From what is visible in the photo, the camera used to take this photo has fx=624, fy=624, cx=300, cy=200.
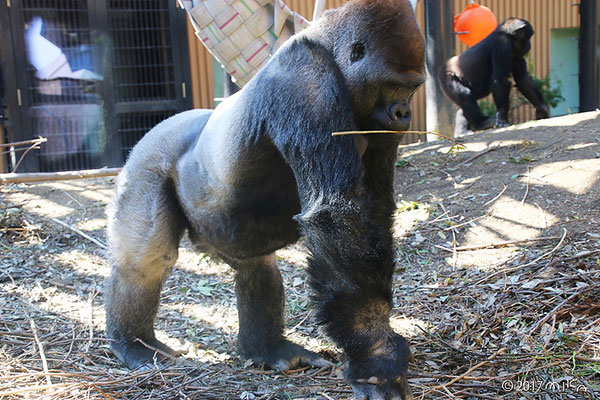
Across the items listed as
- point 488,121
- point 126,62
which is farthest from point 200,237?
point 488,121

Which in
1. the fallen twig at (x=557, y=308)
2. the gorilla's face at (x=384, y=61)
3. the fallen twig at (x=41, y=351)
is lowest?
the fallen twig at (x=41, y=351)

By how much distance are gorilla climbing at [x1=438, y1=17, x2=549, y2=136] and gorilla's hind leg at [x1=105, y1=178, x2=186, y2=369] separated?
6326 mm

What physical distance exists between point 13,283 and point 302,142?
112 inches

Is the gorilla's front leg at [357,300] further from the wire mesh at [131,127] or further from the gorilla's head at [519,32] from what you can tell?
the gorilla's head at [519,32]

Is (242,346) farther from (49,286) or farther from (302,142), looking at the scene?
(49,286)

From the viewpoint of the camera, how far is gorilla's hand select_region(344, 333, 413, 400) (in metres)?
2.21

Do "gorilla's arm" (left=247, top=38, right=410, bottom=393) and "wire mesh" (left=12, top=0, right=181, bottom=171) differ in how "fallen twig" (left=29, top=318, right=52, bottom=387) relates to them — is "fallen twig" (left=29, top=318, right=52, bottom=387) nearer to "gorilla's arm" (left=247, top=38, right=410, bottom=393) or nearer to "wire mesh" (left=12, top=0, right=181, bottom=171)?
"gorilla's arm" (left=247, top=38, right=410, bottom=393)

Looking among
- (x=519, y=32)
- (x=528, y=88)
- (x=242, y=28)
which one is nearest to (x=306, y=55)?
(x=242, y=28)

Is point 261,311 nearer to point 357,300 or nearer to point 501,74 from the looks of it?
point 357,300

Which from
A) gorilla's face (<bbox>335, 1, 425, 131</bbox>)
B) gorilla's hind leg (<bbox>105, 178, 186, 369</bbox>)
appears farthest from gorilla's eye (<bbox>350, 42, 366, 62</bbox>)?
gorilla's hind leg (<bbox>105, 178, 186, 369</bbox>)

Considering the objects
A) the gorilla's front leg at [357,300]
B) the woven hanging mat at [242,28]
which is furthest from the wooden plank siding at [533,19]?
the gorilla's front leg at [357,300]

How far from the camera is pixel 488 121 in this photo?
344 inches

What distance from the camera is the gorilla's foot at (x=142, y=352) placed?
3145 mm

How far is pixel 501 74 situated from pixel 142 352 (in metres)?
7.09
